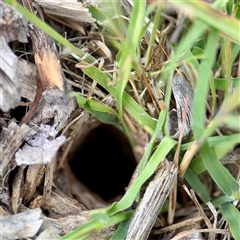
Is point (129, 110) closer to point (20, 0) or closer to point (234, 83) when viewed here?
point (234, 83)

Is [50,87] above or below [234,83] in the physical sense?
above

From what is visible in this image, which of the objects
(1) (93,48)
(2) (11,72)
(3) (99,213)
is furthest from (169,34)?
(3) (99,213)

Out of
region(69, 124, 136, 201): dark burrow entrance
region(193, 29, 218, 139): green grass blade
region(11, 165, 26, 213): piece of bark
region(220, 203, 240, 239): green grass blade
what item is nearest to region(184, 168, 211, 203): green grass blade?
region(220, 203, 240, 239): green grass blade

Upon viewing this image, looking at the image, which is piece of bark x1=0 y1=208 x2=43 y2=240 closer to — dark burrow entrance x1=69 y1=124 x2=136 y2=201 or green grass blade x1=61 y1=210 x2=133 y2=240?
green grass blade x1=61 y1=210 x2=133 y2=240

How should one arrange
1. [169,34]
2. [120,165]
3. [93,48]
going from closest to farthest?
[93,48]
[169,34]
[120,165]

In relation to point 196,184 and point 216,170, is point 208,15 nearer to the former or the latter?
point 216,170

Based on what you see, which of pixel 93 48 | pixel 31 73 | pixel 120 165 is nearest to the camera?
pixel 31 73

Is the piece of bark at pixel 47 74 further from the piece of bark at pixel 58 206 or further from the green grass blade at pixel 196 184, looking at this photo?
the green grass blade at pixel 196 184

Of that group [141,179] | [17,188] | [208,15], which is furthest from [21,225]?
[208,15]
